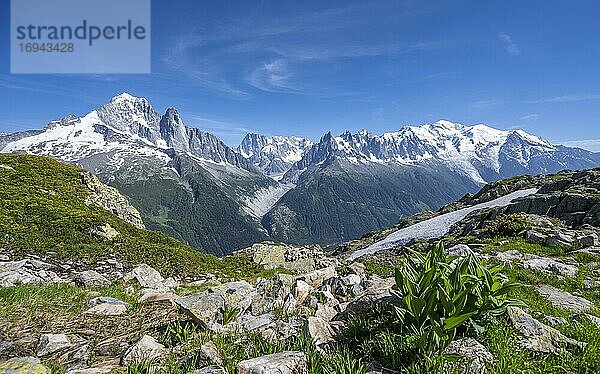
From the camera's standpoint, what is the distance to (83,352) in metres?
6.13

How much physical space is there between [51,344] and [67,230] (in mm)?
Result: 14882

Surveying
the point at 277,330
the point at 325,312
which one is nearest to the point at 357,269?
the point at 325,312

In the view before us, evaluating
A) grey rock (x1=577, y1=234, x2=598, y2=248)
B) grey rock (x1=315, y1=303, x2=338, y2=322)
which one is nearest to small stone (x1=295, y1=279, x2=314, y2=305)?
grey rock (x1=315, y1=303, x2=338, y2=322)

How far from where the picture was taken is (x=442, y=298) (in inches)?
177

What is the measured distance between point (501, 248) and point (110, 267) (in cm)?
1937

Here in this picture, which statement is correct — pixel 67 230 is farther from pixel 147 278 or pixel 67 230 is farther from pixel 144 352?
pixel 144 352

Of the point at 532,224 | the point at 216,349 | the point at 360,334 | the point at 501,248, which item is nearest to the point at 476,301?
the point at 360,334

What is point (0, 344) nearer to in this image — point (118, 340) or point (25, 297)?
point (118, 340)

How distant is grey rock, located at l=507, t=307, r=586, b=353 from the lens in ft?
17.1

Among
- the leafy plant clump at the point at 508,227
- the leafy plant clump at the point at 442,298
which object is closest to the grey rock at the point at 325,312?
the leafy plant clump at the point at 442,298

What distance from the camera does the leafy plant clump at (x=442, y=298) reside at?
443 cm

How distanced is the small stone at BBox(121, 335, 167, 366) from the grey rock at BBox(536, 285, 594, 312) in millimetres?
9299

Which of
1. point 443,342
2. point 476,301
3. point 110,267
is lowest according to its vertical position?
point 110,267

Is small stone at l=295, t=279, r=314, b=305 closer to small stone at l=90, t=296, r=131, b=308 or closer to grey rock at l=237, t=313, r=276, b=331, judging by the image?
grey rock at l=237, t=313, r=276, b=331
